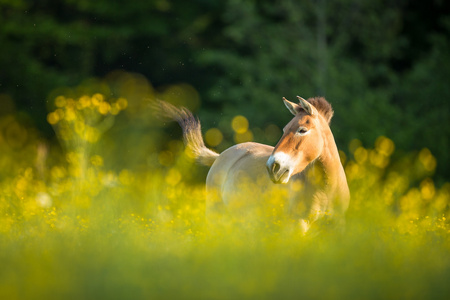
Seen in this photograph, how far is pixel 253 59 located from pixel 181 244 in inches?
491

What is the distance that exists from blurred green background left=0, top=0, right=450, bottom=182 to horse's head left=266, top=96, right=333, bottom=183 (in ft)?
24.3

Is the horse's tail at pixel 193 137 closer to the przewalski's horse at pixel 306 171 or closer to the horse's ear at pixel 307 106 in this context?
the przewalski's horse at pixel 306 171

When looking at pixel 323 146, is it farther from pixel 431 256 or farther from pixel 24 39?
pixel 24 39

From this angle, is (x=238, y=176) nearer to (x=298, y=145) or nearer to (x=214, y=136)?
(x=298, y=145)

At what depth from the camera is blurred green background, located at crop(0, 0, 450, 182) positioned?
14.7 meters

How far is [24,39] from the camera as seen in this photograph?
710 inches

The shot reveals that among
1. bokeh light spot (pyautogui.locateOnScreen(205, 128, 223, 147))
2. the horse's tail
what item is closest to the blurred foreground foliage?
the horse's tail

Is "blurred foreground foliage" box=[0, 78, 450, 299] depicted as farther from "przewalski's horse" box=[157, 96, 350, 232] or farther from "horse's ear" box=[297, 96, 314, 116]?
"horse's ear" box=[297, 96, 314, 116]

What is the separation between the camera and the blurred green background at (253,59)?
48.2 feet

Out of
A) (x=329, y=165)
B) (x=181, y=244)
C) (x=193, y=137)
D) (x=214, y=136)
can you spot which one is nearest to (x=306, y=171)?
Answer: (x=329, y=165)

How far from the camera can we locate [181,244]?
5148 millimetres

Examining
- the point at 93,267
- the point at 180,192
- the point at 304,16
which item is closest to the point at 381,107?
the point at 304,16

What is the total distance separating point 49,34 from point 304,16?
23.9 feet

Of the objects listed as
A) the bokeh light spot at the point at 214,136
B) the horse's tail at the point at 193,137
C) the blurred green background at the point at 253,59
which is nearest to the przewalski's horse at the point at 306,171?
the horse's tail at the point at 193,137
